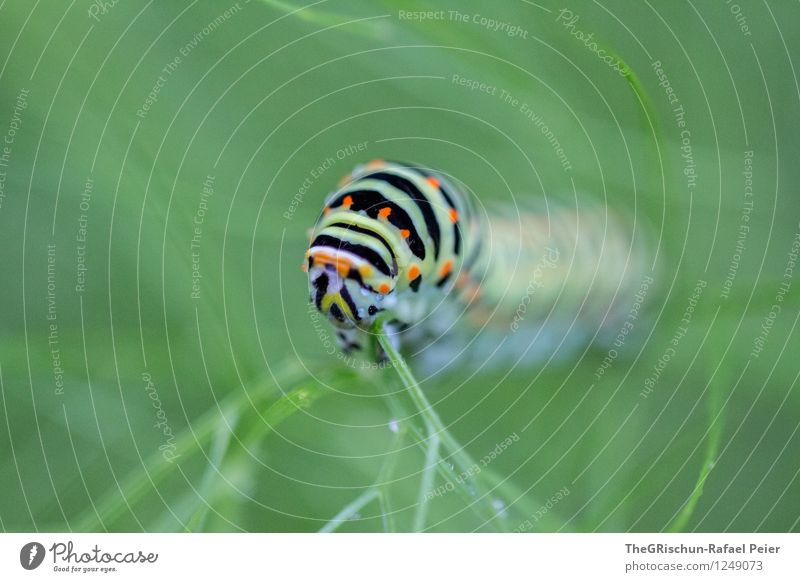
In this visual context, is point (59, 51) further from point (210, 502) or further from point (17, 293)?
point (210, 502)

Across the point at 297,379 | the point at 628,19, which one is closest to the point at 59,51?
the point at 297,379

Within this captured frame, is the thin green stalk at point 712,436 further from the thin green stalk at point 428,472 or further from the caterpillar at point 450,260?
the thin green stalk at point 428,472

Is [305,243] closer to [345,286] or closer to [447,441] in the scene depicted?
[345,286]

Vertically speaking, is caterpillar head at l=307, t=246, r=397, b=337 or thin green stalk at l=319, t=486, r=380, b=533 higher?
caterpillar head at l=307, t=246, r=397, b=337

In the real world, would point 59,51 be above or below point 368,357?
above
